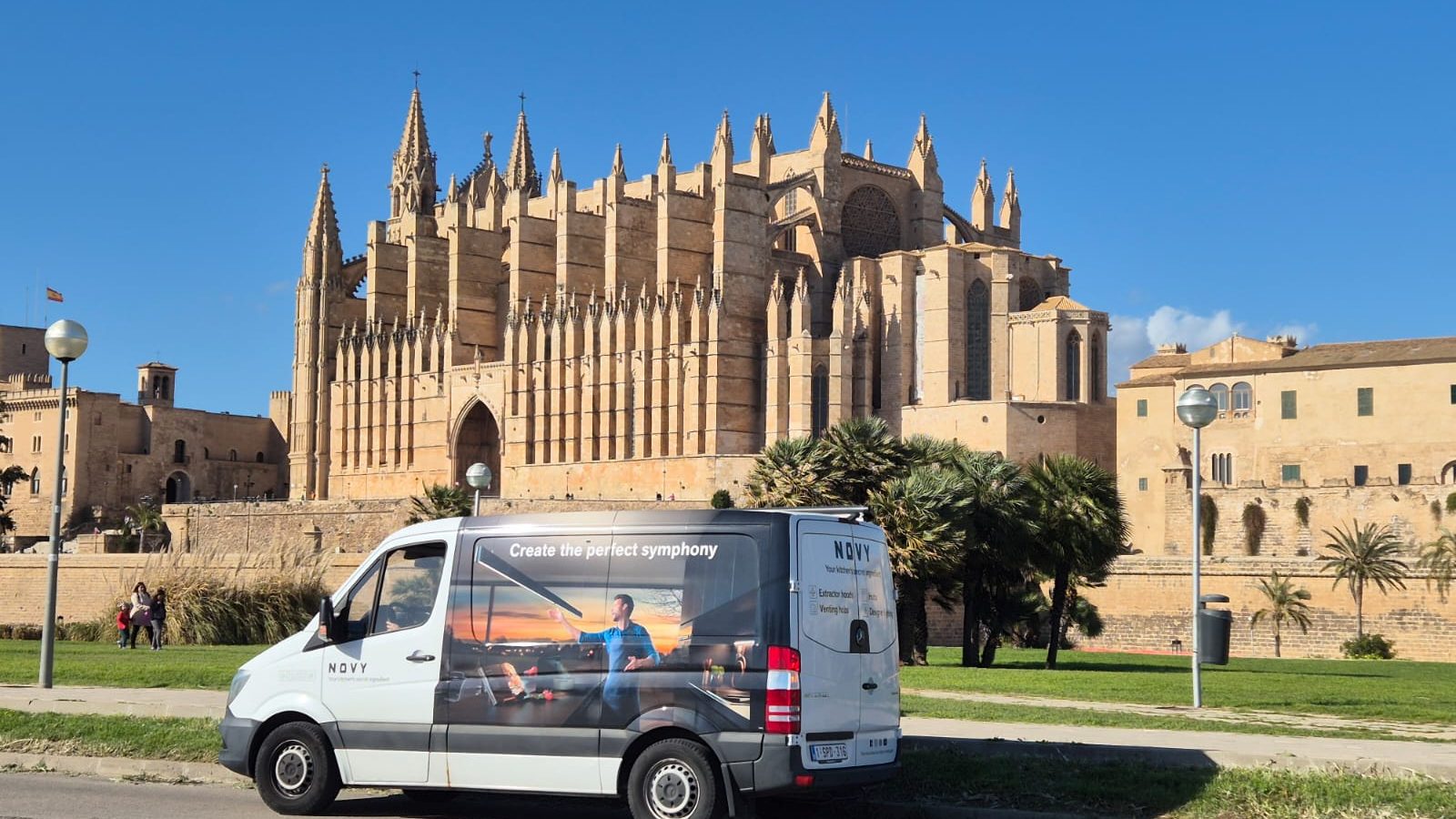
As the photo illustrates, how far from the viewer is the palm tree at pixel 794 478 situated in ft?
101

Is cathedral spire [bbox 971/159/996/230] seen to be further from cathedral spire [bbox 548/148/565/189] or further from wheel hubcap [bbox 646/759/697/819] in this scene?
wheel hubcap [bbox 646/759/697/819]

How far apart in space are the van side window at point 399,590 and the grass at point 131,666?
7724 mm

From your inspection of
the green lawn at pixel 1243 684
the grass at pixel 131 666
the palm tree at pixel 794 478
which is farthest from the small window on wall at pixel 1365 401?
the grass at pixel 131 666

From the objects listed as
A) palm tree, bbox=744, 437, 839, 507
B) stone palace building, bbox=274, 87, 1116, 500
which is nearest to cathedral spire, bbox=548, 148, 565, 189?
stone palace building, bbox=274, 87, 1116, 500

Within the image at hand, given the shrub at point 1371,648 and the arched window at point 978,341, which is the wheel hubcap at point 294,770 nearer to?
the shrub at point 1371,648

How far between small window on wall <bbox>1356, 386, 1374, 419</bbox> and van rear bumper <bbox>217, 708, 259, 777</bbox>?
3924 centimetres

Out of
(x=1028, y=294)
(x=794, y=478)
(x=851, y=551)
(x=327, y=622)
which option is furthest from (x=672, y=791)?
(x=1028, y=294)

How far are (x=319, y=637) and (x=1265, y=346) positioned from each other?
4281 cm

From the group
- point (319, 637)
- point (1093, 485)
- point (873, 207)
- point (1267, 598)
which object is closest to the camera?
point (319, 637)

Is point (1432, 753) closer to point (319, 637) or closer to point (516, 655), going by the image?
point (516, 655)

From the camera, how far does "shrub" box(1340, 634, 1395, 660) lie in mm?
37875

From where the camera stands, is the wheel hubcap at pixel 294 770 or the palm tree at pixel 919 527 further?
the palm tree at pixel 919 527

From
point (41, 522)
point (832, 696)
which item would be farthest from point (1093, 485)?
point (41, 522)

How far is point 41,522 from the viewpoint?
74.2m
